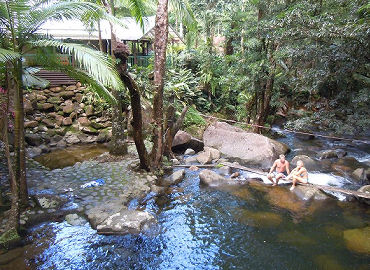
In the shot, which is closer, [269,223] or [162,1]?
[269,223]

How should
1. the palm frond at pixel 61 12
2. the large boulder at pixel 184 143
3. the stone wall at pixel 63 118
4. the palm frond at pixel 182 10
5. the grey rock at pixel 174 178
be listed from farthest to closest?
the stone wall at pixel 63 118 < the large boulder at pixel 184 143 < the palm frond at pixel 182 10 < the grey rock at pixel 174 178 < the palm frond at pixel 61 12

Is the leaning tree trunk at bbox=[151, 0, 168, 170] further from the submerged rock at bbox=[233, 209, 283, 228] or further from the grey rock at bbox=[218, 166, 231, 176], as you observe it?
the submerged rock at bbox=[233, 209, 283, 228]

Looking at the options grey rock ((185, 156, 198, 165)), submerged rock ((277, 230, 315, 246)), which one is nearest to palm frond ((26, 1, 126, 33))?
submerged rock ((277, 230, 315, 246))

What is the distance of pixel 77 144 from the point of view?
1192 cm

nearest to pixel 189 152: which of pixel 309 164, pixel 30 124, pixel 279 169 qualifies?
pixel 279 169

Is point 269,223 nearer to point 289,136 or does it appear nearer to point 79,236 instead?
point 79,236

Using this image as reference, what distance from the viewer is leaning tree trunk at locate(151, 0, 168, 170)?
7824mm

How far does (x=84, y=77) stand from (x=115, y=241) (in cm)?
320

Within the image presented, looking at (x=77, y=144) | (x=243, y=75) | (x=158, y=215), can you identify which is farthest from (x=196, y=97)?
(x=158, y=215)

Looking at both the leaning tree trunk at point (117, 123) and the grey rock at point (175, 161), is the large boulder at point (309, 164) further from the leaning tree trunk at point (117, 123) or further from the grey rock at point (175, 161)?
the leaning tree trunk at point (117, 123)

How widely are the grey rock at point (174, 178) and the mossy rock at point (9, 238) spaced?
3968 millimetres

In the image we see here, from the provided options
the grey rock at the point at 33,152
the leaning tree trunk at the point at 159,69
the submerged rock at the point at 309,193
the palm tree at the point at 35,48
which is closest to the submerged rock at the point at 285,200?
the submerged rock at the point at 309,193

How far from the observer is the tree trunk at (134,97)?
5.67 metres

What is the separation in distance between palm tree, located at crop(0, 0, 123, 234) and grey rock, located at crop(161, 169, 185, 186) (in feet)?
12.9
